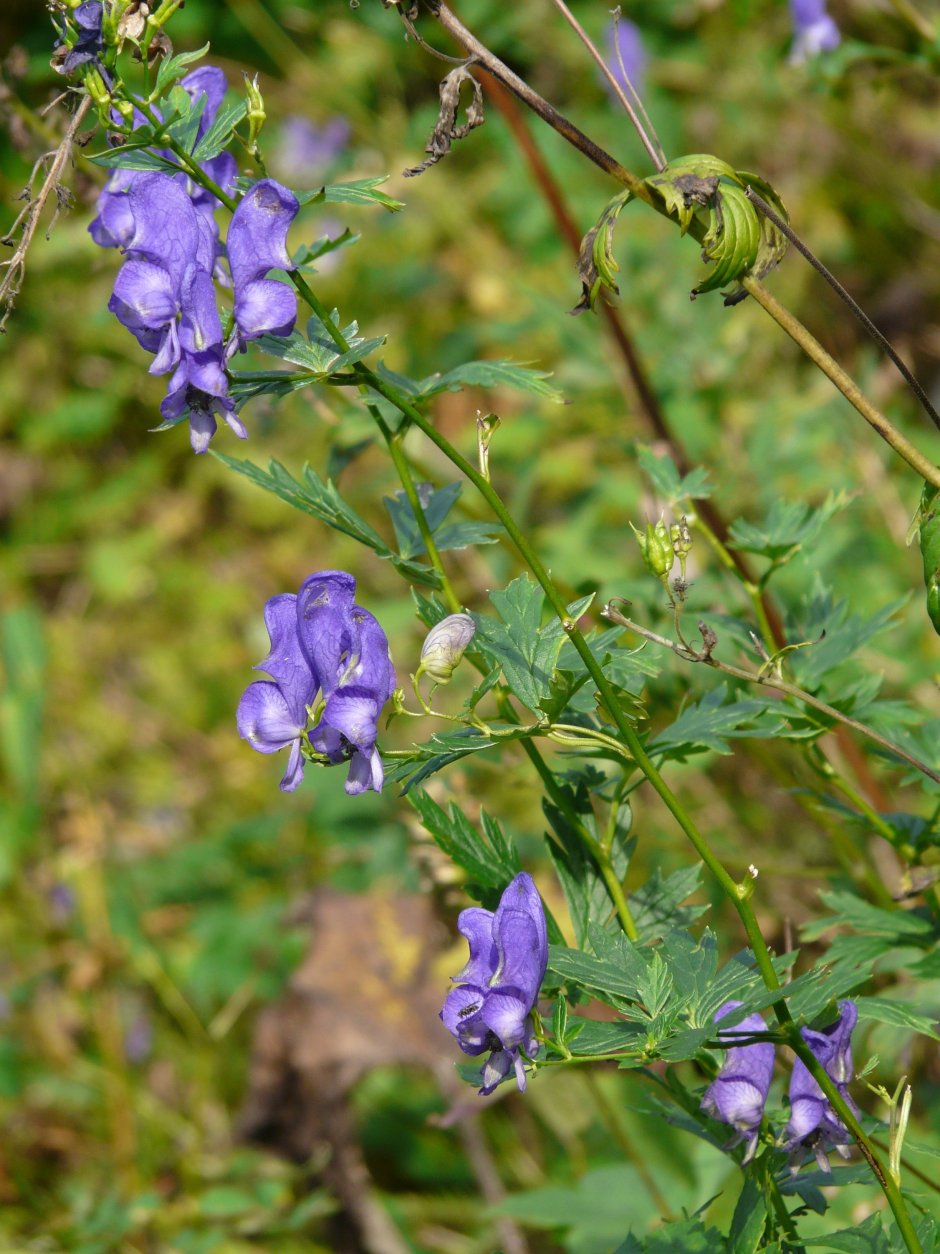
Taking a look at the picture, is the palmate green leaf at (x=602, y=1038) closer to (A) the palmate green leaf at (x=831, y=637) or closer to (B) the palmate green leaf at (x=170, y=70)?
(A) the palmate green leaf at (x=831, y=637)

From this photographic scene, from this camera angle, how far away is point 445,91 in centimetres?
101

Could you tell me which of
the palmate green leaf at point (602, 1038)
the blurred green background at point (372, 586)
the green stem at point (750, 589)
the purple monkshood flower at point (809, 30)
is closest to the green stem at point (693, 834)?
the palmate green leaf at point (602, 1038)

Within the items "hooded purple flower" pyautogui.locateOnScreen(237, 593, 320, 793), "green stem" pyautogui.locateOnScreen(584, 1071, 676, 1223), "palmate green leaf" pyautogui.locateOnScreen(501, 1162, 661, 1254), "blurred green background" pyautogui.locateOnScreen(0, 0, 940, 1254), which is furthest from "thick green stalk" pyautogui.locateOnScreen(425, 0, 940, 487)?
"palmate green leaf" pyautogui.locateOnScreen(501, 1162, 661, 1254)

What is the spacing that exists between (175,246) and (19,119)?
81 centimetres

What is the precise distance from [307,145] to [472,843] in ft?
12.7

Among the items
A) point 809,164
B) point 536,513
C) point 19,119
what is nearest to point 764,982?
point 19,119

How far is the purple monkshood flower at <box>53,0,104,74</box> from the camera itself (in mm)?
949

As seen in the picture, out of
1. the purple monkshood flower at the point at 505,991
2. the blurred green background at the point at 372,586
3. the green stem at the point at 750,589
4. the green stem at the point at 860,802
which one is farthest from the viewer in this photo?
the blurred green background at the point at 372,586

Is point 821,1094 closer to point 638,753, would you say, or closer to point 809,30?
point 638,753

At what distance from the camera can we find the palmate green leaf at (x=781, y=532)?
137 cm

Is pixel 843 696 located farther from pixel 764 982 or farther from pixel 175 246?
pixel 175 246

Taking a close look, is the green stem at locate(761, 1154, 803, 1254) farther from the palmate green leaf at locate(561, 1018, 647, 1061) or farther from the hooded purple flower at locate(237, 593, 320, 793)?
the hooded purple flower at locate(237, 593, 320, 793)

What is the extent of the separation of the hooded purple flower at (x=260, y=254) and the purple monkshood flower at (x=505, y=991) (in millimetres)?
479

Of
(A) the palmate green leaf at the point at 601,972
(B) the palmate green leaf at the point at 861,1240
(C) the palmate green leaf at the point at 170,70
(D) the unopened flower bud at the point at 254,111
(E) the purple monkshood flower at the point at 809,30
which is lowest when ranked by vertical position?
(B) the palmate green leaf at the point at 861,1240
